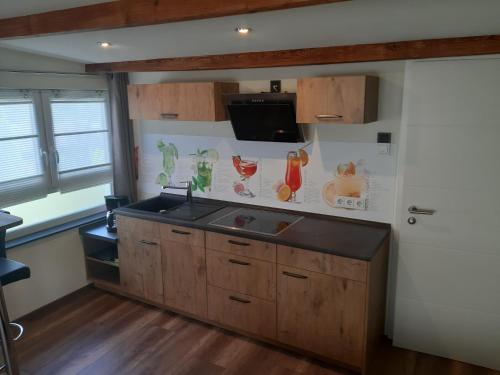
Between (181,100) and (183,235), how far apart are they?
3.53 ft

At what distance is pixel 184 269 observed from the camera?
10.4 feet

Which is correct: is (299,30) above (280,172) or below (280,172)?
above

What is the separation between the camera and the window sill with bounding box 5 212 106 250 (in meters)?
3.15

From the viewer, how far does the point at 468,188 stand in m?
2.52

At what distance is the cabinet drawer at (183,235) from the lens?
9.92 feet

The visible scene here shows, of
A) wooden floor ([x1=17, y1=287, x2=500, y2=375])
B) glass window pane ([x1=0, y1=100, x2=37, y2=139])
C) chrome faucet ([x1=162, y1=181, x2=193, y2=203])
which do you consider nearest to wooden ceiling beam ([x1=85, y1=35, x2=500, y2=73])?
glass window pane ([x1=0, y1=100, x2=37, y2=139])

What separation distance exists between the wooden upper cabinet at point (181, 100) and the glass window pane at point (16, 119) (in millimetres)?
794

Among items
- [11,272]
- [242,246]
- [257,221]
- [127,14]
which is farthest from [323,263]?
[11,272]

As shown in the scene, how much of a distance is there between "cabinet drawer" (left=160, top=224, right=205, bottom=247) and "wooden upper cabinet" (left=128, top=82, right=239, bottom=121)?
87 cm

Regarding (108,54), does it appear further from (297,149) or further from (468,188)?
(468,188)

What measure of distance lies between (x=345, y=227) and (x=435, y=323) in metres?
0.89

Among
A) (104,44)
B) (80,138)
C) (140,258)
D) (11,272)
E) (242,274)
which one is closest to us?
(11,272)

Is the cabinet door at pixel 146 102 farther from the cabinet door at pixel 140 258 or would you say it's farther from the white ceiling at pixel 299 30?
the cabinet door at pixel 140 258

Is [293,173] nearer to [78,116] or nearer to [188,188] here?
[188,188]
